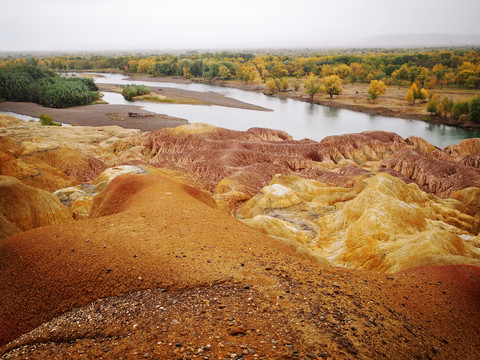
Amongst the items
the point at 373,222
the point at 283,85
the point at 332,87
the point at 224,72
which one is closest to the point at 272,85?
the point at 283,85

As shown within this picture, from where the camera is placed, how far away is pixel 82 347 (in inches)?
265

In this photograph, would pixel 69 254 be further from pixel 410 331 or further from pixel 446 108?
pixel 446 108

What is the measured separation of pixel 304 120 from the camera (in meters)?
83.2

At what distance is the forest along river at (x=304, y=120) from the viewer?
71500 mm

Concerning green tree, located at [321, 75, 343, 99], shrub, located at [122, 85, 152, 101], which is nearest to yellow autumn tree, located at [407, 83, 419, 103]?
green tree, located at [321, 75, 343, 99]

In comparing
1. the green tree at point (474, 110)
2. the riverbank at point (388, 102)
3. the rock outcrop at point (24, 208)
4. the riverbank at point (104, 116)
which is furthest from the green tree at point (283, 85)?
the rock outcrop at point (24, 208)

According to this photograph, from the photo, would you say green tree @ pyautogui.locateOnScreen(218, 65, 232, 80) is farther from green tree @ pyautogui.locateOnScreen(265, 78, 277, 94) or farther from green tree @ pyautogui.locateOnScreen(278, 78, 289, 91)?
green tree @ pyautogui.locateOnScreen(278, 78, 289, 91)

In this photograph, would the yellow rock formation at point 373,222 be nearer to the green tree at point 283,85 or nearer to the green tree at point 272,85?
the green tree at point 272,85

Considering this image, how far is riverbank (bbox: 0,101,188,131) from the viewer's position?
73.2 m

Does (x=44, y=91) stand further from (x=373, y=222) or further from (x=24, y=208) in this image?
(x=373, y=222)

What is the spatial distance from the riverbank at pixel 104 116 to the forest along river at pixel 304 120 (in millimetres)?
7805

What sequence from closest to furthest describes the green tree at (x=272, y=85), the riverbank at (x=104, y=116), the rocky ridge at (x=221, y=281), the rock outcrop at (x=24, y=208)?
1. the rocky ridge at (x=221, y=281)
2. the rock outcrop at (x=24, y=208)
3. the riverbank at (x=104, y=116)
4. the green tree at (x=272, y=85)

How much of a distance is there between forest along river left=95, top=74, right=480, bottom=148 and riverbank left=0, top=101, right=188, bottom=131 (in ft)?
25.6

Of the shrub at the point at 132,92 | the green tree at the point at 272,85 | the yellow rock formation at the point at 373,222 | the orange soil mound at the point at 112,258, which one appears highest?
the green tree at the point at 272,85
